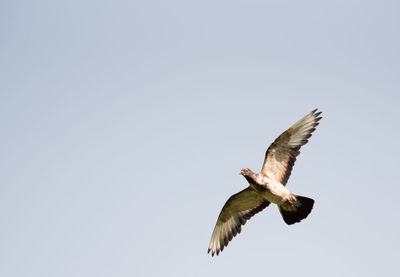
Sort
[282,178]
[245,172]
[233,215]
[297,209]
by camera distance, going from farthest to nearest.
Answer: [233,215] → [282,178] → [245,172] → [297,209]

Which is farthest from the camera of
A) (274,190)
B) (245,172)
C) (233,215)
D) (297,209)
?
(233,215)

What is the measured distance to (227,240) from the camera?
12.8 meters

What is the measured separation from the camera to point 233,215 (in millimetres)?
12875

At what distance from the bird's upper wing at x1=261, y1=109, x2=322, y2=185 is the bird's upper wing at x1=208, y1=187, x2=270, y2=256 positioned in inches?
35.0

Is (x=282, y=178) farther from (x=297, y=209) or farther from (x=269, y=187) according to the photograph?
(x=297, y=209)

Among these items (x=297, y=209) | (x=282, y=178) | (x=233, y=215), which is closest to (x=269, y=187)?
(x=282, y=178)

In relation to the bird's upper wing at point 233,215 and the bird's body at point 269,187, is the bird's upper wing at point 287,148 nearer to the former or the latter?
the bird's body at point 269,187

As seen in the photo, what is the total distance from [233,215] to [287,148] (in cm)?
262

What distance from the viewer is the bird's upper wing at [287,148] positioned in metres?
Result: 11.5

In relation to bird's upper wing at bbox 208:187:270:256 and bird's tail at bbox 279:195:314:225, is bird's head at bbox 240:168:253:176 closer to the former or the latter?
bird's upper wing at bbox 208:187:270:256

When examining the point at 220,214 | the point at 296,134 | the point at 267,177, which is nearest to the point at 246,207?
the point at 220,214

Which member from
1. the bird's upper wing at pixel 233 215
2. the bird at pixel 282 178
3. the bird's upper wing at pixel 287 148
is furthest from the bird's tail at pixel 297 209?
the bird's upper wing at pixel 233 215

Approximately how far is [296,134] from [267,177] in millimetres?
1284

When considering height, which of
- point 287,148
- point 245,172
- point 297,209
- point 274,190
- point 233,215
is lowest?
point 297,209
